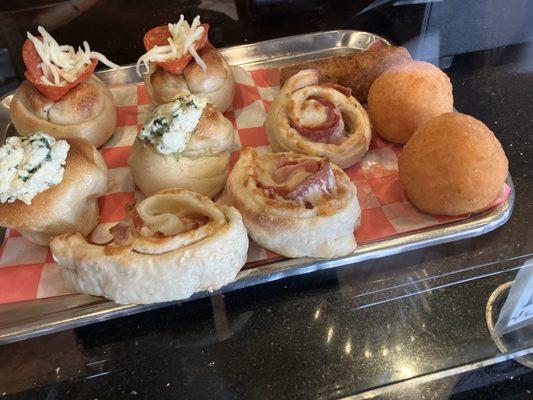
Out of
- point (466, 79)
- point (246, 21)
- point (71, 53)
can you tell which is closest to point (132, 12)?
point (246, 21)

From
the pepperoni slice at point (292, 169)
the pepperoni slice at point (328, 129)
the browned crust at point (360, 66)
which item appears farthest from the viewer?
the browned crust at point (360, 66)

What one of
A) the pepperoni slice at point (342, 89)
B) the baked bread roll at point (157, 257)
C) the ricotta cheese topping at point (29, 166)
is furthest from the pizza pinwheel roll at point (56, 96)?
the pepperoni slice at point (342, 89)

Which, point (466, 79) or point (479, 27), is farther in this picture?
point (479, 27)

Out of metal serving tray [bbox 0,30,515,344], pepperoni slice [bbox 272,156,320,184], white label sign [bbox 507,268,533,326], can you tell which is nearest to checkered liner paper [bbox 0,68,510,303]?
metal serving tray [bbox 0,30,515,344]

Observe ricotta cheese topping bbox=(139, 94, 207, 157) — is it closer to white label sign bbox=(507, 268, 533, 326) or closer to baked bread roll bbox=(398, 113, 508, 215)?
baked bread roll bbox=(398, 113, 508, 215)

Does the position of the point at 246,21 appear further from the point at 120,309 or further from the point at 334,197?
the point at 120,309

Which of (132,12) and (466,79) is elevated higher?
(132,12)

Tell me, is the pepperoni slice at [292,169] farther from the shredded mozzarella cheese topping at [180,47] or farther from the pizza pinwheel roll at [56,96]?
the pizza pinwheel roll at [56,96]
